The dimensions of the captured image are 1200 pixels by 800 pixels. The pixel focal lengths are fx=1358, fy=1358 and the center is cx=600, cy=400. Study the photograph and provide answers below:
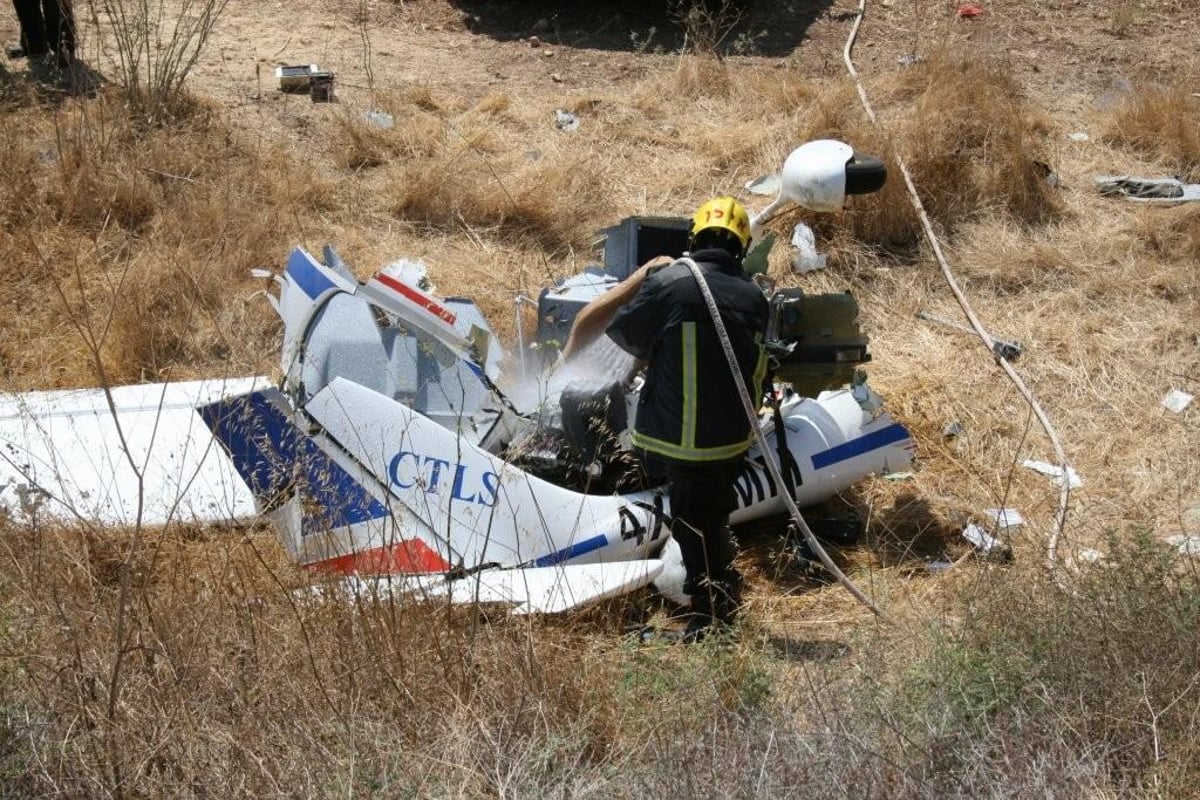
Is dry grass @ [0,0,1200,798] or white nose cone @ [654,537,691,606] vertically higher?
dry grass @ [0,0,1200,798]

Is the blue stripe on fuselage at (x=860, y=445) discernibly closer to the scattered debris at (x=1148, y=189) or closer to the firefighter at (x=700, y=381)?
the firefighter at (x=700, y=381)

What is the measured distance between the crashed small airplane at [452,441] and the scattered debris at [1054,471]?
81 centimetres

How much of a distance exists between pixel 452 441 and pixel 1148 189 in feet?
17.6

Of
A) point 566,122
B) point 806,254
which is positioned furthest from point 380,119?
point 806,254

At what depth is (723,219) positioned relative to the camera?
4.54 m

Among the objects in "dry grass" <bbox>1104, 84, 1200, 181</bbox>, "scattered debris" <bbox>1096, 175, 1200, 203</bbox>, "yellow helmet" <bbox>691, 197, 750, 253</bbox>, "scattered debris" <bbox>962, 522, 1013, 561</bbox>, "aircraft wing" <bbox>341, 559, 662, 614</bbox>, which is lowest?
"scattered debris" <bbox>962, 522, 1013, 561</bbox>

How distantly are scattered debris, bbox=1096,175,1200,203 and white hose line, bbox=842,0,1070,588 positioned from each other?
1.30m

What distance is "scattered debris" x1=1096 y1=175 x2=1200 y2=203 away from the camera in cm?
813

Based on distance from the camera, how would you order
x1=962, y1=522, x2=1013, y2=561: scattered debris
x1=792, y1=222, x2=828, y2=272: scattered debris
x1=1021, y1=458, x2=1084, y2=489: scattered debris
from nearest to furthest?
x1=962, y1=522, x2=1013, y2=561: scattered debris, x1=1021, y1=458, x2=1084, y2=489: scattered debris, x1=792, y1=222, x2=828, y2=272: scattered debris

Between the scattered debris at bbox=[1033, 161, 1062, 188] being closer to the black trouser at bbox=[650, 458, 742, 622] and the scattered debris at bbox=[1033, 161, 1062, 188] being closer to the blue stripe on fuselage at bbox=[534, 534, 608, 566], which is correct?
the black trouser at bbox=[650, 458, 742, 622]

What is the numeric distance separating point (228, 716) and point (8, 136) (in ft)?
17.5

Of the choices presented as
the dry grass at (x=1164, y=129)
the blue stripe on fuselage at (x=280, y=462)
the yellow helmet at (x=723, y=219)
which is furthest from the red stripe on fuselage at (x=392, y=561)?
the dry grass at (x=1164, y=129)

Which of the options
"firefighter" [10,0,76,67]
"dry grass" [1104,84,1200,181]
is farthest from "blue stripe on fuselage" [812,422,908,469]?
"firefighter" [10,0,76,67]

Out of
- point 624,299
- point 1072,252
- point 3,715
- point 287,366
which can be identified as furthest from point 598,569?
point 1072,252
